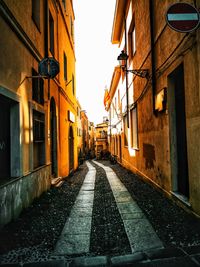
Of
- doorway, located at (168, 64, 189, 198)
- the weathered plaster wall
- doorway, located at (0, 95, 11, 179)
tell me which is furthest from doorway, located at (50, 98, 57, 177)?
doorway, located at (168, 64, 189, 198)

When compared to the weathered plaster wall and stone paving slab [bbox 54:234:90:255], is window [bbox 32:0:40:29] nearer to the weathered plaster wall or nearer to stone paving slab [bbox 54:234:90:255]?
the weathered plaster wall

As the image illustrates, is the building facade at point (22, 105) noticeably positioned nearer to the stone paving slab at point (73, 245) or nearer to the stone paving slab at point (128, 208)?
the stone paving slab at point (73, 245)

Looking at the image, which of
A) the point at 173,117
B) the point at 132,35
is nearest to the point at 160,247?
the point at 173,117

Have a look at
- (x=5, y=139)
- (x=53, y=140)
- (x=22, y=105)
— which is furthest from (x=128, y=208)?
(x=53, y=140)

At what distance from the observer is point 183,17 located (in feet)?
13.5

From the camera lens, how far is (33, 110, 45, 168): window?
23.9 ft

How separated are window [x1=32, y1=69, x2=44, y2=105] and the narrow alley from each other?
2.95 m

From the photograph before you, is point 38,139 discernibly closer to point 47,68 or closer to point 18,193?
point 47,68

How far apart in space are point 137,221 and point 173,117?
8.55ft

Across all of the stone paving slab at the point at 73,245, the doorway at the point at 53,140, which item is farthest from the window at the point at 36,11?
the stone paving slab at the point at 73,245

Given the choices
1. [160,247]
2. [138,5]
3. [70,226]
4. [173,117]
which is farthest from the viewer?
[138,5]

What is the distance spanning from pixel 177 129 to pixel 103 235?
10.2 feet

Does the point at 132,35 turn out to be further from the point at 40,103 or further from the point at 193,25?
the point at 193,25

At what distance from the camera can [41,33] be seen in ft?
26.1
